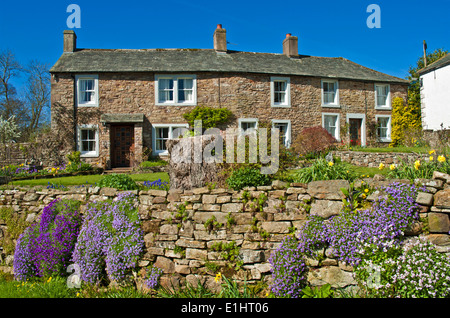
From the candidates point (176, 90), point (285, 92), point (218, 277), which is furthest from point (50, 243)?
point (285, 92)

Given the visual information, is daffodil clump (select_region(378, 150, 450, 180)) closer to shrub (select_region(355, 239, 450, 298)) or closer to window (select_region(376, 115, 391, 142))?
shrub (select_region(355, 239, 450, 298))

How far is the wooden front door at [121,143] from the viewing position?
17.2 m

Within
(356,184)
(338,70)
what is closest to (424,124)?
(338,70)

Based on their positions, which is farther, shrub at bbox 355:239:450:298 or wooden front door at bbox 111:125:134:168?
wooden front door at bbox 111:125:134:168

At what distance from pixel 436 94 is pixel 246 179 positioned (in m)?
17.2

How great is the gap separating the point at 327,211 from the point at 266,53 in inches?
681

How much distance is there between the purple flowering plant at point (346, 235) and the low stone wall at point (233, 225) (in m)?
0.17

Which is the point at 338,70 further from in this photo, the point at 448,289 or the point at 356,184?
the point at 448,289

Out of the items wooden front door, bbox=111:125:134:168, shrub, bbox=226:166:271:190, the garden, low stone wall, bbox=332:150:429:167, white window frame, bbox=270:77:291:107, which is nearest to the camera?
the garden

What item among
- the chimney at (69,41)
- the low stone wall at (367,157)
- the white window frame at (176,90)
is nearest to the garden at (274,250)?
the low stone wall at (367,157)

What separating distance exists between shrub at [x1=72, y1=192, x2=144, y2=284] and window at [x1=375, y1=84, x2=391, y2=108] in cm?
1884

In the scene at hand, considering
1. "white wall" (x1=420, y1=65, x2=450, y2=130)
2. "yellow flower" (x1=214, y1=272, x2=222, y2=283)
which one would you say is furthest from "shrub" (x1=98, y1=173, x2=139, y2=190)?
"white wall" (x1=420, y1=65, x2=450, y2=130)

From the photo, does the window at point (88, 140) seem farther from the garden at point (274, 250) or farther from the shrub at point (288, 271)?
the shrub at point (288, 271)

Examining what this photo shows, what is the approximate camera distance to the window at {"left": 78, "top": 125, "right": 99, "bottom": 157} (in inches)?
663
